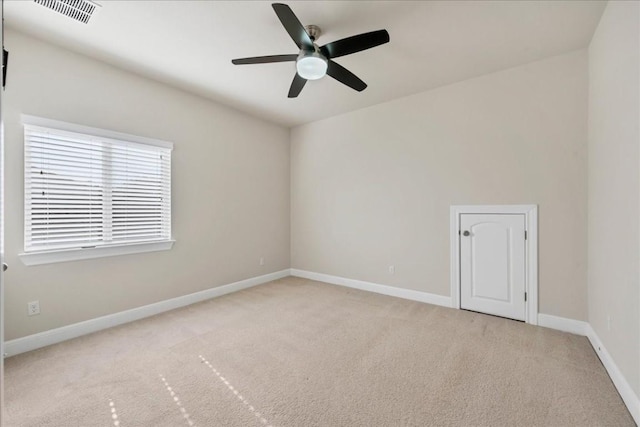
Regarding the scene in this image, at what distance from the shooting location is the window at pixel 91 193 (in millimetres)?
2717

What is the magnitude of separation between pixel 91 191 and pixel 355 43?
9.32 feet

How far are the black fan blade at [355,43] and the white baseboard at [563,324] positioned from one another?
305 cm

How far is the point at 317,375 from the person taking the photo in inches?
90.9

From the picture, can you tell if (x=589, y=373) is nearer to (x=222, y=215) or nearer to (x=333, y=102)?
(x=333, y=102)

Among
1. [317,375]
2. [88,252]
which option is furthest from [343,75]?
[88,252]

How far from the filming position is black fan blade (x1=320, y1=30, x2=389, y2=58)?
2.21 metres

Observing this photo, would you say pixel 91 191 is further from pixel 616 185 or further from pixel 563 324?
pixel 563 324

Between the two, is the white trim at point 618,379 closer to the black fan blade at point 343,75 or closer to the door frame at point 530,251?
the door frame at point 530,251

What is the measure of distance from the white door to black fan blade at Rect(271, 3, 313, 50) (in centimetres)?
256

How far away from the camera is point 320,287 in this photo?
Result: 4.56m

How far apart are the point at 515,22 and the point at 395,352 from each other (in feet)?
9.62

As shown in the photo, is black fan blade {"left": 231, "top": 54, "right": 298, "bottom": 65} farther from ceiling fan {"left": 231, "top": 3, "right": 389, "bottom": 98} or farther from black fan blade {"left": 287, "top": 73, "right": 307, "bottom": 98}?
black fan blade {"left": 287, "top": 73, "right": 307, "bottom": 98}

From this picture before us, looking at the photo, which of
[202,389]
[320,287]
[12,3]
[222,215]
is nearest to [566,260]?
[320,287]

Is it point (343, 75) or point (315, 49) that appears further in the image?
point (343, 75)
